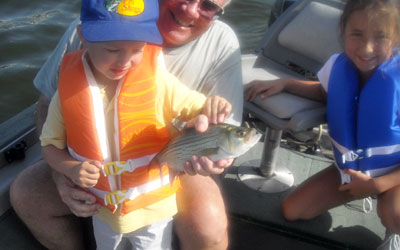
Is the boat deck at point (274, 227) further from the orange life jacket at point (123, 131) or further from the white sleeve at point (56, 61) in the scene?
the orange life jacket at point (123, 131)

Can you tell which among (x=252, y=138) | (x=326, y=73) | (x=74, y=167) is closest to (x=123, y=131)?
(x=74, y=167)

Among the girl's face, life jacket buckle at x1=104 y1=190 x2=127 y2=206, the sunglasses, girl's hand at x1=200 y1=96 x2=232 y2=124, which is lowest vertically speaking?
life jacket buckle at x1=104 y1=190 x2=127 y2=206

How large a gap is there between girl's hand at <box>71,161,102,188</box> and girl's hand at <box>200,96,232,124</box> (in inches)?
21.2

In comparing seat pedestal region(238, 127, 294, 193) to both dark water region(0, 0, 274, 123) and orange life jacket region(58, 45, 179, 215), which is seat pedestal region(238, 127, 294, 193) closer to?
orange life jacket region(58, 45, 179, 215)

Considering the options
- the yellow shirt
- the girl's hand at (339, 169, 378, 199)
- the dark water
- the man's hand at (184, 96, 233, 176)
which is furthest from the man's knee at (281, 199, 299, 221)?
the dark water

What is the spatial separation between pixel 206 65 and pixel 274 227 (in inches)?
46.2

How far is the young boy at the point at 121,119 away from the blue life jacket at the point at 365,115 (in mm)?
989

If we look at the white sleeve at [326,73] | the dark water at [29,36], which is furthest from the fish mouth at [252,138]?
the dark water at [29,36]

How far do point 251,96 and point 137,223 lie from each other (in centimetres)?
104

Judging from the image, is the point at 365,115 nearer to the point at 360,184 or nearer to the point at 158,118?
the point at 360,184

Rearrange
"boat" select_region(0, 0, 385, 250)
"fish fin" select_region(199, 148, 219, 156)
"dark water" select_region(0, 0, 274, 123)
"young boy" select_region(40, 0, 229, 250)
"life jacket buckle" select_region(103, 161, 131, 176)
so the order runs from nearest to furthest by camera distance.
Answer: "fish fin" select_region(199, 148, 219, 156)
"young boy" select_region(40, 0, 229, 250)
"life jacket buckle" select_region(103, 161, 131, 176)
"boat" select_region(0, 0, 385, 250)
"dark water" select_region(0, 0, 274, 123)

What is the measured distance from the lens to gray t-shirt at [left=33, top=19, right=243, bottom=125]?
2.34m

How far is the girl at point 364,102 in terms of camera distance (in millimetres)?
2350

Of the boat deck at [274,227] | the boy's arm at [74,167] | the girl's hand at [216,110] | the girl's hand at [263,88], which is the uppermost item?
the girl's hand at [216,110]
